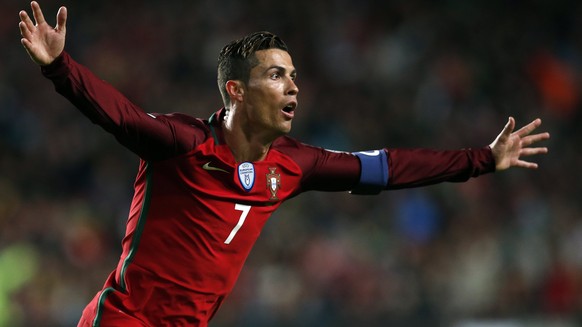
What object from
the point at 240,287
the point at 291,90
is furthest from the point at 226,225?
the point at 240,287

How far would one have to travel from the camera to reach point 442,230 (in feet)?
28.7

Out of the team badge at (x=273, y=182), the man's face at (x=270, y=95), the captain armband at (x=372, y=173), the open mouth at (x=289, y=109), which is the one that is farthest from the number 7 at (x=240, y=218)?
the captain armband at (x=372, y=173)

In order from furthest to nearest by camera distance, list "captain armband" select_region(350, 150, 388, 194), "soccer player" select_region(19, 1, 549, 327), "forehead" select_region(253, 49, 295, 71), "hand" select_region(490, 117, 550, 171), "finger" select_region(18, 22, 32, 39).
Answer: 1. "hand" select_region(490, 117, 550, 171)
2. "captain armband" select_region(350, 150, 388, 194)
3. "forehead" select_region(253, 49, 295, 71)
4. "soccer player" select_region(19, 1, 549, 327)
5. "finger" select_region(18, 22, 32, 39)

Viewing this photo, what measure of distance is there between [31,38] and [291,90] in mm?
1197

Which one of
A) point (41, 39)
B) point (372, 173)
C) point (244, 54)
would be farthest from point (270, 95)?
point (41, 39)

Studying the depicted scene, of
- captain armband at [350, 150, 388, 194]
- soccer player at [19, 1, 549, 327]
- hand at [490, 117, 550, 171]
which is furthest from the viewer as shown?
hand at [490, 117, 550, 171]

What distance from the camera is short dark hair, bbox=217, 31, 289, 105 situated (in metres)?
4.32

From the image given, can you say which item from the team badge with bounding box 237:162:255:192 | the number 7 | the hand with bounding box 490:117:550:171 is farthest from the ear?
the hand with bounding box 490:117:550:171

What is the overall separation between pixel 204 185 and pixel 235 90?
0.48 m

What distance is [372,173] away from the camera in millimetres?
4543

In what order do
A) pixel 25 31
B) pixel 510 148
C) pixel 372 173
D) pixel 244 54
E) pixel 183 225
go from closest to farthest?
pixel 25 31, pixel 183 225, pixel 244 54, pixel 372 173, pixel 510 148

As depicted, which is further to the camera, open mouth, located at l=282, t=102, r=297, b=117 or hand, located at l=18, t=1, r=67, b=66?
open mouth, located at l=282, t=102, r=297, b=117

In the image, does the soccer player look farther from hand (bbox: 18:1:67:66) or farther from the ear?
hand (bbox: 18:1:67:66)

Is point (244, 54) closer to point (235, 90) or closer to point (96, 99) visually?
point (235, 90)
